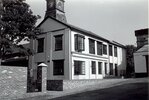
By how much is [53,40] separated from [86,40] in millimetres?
4189

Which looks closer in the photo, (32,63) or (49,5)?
(32,63)

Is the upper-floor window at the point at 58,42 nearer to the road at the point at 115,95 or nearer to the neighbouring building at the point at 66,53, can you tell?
the neighbouring building at the point at 66,53

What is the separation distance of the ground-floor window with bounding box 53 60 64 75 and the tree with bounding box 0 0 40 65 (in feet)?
13.5

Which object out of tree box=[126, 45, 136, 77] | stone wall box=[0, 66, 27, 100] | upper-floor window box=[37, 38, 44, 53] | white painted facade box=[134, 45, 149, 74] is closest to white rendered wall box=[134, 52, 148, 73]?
white painted facade box=[134, 45, 149, 74]

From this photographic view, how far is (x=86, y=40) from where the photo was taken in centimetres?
2483

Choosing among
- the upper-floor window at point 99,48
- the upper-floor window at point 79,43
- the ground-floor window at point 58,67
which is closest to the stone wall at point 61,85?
the ground-floor window at point 58,67

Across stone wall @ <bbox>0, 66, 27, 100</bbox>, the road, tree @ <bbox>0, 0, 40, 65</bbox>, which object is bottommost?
the road

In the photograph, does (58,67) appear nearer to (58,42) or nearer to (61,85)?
(58,42)

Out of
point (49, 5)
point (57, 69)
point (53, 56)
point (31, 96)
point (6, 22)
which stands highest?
point (49, 5)

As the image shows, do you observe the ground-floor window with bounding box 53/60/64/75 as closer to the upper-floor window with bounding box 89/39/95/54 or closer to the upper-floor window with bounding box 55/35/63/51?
the upper-floor window with bounding box 55/35/63/51

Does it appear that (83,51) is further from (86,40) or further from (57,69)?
(57,69)

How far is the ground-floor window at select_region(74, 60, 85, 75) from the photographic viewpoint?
2251 centimetres

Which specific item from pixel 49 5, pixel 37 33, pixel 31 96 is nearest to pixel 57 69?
pixel 37 33

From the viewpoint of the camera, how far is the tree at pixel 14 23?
822 inches
